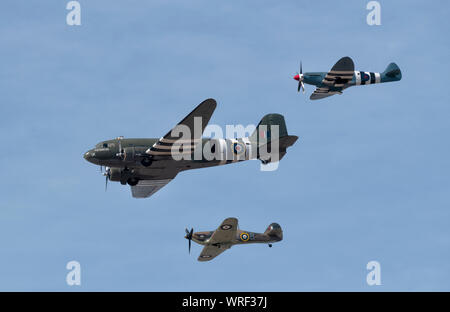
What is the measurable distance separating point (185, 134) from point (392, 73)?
98.6 feet

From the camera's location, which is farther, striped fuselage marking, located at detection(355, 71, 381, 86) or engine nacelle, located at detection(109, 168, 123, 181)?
striped fuselage marking, located at detection(355, 71, 381, 86)

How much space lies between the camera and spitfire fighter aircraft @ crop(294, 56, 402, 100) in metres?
68.2

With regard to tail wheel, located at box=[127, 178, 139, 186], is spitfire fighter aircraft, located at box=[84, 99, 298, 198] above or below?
above

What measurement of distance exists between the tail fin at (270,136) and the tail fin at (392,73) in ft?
63.5

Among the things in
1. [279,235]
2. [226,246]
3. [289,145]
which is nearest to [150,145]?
[289,145]

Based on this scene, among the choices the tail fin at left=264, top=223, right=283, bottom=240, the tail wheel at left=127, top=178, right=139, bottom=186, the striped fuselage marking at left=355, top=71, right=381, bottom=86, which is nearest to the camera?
the tail wheel at left=127, top=178, right=139, bottom=186

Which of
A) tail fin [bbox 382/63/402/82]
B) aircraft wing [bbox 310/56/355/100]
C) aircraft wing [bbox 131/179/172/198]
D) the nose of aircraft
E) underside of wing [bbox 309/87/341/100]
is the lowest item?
aircraft wing [bbox 131/179/172/198]

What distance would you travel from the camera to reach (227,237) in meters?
62.6

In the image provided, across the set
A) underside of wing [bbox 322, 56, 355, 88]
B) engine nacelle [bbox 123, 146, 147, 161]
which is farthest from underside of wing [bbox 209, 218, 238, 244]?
underside of wing [bbox 322, 56, 355, 88]

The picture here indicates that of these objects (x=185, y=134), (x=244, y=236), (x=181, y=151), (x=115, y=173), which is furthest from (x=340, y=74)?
(x=115, y=173)

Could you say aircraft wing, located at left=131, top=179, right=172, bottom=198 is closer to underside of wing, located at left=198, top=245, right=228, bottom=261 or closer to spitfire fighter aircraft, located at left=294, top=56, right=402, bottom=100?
underside of wing, located at left=198, top=245, right=228, bottom=261

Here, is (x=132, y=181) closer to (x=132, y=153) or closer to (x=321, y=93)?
(x=132, y=153)

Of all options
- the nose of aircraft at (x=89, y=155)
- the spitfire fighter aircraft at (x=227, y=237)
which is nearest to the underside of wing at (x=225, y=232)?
the spitfire fighter aircraft at (x=227, y=237)

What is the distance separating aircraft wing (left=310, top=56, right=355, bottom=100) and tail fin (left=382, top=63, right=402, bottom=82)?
557 cm
